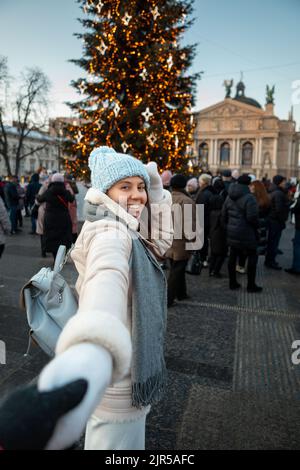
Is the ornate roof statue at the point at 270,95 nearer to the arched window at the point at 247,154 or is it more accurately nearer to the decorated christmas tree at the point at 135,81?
the arched window at the point at 247,154

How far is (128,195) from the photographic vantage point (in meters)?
1.57

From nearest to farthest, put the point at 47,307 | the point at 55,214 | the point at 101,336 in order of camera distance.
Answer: the point at 101,336 < the point at 47,307 < the point at 55,214

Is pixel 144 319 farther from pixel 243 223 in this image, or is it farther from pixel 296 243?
pixel 296 243

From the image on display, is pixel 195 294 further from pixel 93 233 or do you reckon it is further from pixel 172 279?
pixel 93 233

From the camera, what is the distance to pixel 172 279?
5.05 m

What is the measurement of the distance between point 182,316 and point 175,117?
8.23m

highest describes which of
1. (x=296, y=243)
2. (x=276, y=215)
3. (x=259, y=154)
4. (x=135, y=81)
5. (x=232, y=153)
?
(x=232, y=153)

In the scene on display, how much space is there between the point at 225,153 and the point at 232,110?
9.01 m

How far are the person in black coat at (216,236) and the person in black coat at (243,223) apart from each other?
692 millimetres

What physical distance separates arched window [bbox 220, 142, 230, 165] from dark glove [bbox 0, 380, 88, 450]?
78356mm

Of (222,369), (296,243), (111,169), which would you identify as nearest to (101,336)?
(111,169)

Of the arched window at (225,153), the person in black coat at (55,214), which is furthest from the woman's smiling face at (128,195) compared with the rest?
the arched window at (225,153)

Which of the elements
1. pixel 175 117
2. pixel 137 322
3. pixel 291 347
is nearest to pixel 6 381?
pixel 137 322

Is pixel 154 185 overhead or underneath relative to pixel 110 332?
overhead
